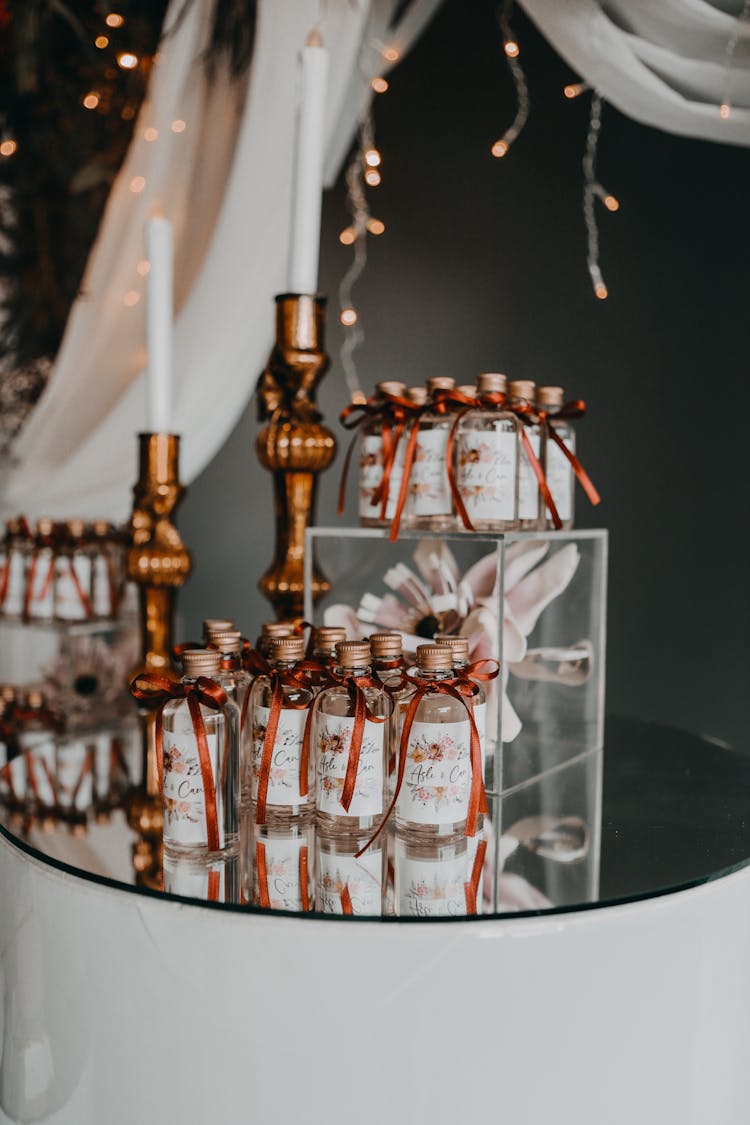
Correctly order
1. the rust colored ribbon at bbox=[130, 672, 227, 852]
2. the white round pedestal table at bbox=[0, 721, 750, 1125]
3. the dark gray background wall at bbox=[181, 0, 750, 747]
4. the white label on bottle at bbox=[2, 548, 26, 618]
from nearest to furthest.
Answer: the white round pedestal table at bbox=[0, 721, 750, 1125] < the rust colored ribbon at bbox=[130, 672, 227, 852] < the dark gray background wall at bbox=[181, 0, 750, 747] < the white label on bottle at bbox=[2, 548, 26, 618]

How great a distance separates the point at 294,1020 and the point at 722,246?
1.18 m

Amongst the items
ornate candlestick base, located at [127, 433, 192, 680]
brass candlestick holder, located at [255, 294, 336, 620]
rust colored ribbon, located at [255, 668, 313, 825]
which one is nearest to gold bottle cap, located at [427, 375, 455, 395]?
brass candlestick holder, located at [255, 294, 336, 620]

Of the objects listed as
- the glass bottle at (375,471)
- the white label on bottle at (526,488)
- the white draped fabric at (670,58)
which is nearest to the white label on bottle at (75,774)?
the glass bottle at (375,471)

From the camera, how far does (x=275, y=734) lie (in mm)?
763

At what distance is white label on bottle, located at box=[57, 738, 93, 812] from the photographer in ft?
2.97

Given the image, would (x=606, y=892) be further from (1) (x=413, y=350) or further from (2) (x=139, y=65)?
(2) (x=139, y=65)

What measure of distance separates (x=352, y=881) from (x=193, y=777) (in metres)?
0.14

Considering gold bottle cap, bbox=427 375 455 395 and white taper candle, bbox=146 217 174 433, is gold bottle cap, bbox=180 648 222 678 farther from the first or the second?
white taper candle, bbox=146 217 174 433

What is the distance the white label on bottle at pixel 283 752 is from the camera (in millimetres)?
774

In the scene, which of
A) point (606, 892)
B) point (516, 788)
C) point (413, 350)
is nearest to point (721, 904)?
point (606, 892)

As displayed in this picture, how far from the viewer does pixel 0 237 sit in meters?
1.97

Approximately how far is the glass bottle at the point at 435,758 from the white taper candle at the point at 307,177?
A: 54 cm

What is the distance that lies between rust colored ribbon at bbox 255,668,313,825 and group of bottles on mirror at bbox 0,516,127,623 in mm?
782

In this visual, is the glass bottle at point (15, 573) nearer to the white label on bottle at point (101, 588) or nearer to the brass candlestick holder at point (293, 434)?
the white label on bottle at point (101, 588)
